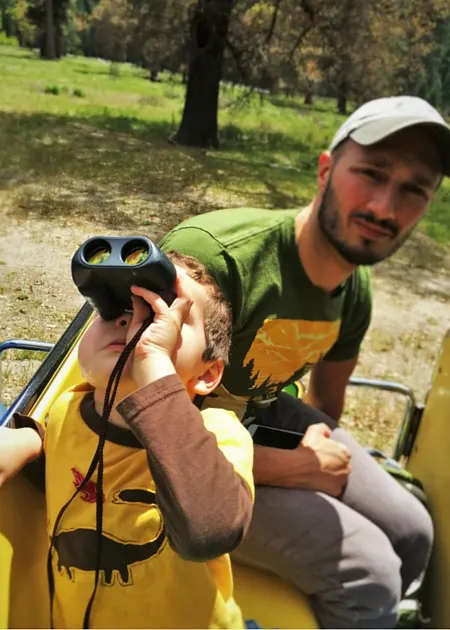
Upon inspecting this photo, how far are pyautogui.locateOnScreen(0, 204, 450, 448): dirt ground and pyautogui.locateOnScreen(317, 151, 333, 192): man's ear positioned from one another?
0.53 m

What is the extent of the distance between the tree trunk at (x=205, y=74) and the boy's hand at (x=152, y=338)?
5354 mm

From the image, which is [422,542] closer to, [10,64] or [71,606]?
[71,606]

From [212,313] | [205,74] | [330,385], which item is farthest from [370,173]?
[205,74]

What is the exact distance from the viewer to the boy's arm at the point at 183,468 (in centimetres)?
79

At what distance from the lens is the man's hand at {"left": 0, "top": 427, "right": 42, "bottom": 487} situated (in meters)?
0.92

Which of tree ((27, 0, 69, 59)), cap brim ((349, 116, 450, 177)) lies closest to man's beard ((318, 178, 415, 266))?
cap brim ((349, 116, 450, 177))

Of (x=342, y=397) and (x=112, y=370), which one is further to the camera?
A: (x=342, y=397)

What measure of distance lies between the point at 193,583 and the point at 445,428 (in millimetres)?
917

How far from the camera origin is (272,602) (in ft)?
4.30

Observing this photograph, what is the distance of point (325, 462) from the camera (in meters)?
1.38

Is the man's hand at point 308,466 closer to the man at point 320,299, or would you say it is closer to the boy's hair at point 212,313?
the man at point 320,299

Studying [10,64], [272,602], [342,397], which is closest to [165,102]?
[10,64]

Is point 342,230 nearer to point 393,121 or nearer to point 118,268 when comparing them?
point 393,121

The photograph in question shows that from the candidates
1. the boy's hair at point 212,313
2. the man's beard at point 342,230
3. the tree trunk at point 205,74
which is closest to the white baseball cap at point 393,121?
the man's beard at point 342,230
